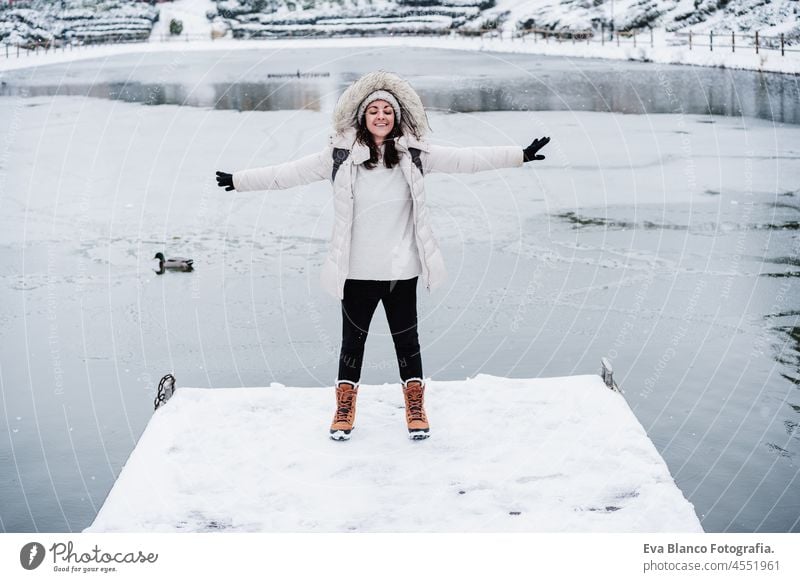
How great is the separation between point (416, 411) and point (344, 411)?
0.37 metres

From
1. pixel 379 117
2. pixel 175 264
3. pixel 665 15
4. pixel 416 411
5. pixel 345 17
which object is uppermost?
pixel 379 117

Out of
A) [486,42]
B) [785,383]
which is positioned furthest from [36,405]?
[486,42]

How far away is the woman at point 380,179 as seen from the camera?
16.1 feet

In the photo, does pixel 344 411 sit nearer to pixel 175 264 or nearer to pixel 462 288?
pixel 462 288

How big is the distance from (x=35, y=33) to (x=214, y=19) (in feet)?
48.4

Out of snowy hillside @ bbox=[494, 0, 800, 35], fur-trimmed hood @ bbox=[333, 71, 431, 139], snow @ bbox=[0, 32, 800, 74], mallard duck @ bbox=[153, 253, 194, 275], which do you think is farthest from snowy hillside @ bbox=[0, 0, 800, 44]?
fur-trimmed hood @ bbox=[333, 71, 431, 139]

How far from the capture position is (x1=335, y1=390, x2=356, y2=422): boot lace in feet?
16.9

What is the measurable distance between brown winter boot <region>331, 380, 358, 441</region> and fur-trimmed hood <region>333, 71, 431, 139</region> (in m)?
1.30

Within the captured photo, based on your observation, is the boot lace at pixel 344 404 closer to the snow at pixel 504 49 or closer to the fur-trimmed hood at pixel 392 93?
the fur-trimmed hood at pixel 392 93

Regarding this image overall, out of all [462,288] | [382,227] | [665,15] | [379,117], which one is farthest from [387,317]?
[665,15]

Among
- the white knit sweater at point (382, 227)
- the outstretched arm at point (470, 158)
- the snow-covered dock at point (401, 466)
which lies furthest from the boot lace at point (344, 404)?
the outstretched arm at point (470, 158)

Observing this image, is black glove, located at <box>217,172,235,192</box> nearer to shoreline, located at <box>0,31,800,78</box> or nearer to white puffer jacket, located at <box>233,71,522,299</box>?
white puffer jacket, located at <box>233,71,522,299</box>

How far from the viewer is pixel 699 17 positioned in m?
43.5

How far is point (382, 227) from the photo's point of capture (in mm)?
4961
